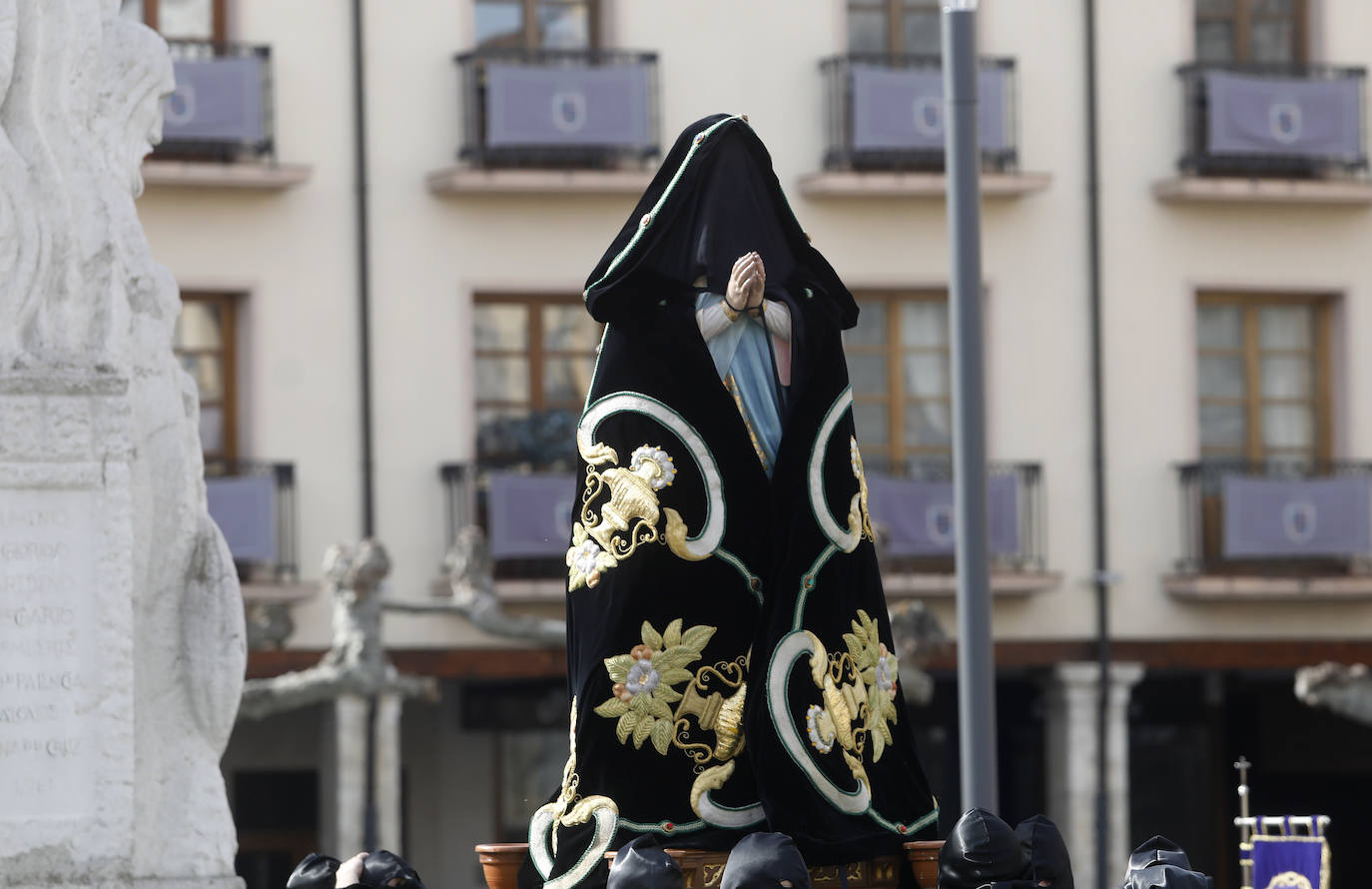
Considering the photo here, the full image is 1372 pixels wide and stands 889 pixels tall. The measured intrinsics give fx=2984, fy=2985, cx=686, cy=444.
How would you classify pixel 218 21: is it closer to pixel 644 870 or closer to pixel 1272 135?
pixel 1272 135

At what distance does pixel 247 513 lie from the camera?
77.8 feet

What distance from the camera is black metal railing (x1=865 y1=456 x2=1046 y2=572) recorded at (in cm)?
2477

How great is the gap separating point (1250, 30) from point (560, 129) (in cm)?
647

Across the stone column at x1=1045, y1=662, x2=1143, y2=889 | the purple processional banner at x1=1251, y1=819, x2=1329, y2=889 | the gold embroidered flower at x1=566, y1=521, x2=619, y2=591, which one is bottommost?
the stone column at x1=1045, y1=662, x2=1143, y2=889

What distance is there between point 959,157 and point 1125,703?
49.5ft

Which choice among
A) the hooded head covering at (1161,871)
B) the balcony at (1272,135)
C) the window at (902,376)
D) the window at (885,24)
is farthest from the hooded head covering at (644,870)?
the window at (885,24)

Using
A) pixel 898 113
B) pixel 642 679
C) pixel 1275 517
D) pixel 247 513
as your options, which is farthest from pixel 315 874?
pixel 1275 517

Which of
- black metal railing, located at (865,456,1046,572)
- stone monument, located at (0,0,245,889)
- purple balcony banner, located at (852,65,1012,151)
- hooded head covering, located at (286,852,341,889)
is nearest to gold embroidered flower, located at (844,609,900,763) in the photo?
hooded head covering, located at (286,852,341,889)

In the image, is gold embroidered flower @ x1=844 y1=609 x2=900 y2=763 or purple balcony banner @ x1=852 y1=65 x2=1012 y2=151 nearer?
gold embroidered flower @ x1=844 y1=609 x2=900 y2=763

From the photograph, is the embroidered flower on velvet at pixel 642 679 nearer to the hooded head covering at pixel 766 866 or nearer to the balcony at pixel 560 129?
the hooded head covering at pixel 766 866

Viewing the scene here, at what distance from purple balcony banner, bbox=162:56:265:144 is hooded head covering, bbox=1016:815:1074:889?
56.9 ft

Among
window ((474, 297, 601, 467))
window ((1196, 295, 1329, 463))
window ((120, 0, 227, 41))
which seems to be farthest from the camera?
window ((1196, 295, 1329, 463))

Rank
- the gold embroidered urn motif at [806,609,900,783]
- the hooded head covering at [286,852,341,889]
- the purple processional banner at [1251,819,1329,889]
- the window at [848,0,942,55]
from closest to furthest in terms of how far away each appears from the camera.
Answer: the hooded head covering at [286,852,341,889]
the gold embroidered urn motif at [806,609,900,783]
the purple processional banner at [1251,819,1329,889]
the window at [848,0,942,55]

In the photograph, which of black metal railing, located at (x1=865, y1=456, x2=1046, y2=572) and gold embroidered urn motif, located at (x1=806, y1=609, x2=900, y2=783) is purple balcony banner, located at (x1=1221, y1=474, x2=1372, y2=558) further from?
gold embroidered urn motif, located at (x1=806, y1=609, x2=900, y2=783)
